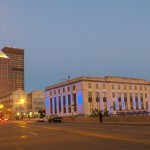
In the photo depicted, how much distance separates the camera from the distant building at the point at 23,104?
5787 inches

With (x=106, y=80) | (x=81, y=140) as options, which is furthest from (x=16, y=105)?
(x=81, y=140)

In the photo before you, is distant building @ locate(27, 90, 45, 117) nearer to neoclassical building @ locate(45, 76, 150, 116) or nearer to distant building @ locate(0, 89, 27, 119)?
distant building @ locate(0, 89, 27, 119)

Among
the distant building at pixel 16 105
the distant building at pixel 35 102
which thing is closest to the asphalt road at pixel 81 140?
the distant building at pixel 16 105

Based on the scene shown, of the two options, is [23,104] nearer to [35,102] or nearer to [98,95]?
[35,102]

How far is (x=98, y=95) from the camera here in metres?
118

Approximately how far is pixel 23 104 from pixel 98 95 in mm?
47159

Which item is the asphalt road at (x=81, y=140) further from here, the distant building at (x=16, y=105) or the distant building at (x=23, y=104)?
the distant building at (x=23, y=104)

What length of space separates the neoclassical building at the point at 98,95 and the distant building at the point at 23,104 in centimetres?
1649

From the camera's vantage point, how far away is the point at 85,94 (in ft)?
371

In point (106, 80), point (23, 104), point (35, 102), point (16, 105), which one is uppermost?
point (106, 80)

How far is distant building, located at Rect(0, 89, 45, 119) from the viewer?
14700cm

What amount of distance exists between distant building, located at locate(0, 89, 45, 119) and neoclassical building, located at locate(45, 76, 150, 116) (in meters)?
16.5

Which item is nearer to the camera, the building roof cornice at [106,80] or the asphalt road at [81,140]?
the asphalt road at [81,140]

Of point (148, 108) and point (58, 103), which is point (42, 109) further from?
point (148, 108)
